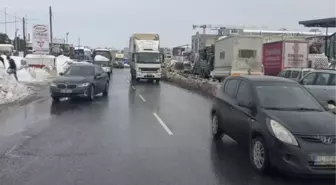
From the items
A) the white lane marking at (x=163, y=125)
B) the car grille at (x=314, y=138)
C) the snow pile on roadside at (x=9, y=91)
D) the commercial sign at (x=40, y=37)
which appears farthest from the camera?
the commercial sign at (x=40, y=37)

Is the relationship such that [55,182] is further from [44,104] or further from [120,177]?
[44,104]

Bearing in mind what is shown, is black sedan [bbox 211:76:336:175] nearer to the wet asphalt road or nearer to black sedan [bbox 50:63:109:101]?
the wet asphalt road

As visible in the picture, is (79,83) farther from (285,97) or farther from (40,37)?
(40,37)

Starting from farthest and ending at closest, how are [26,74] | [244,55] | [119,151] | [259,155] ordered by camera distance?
[26,74] → [244,55] → [119,151] → [259,155]

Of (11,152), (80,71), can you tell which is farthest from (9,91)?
(11,152)

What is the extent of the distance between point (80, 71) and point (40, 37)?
15.2 metres

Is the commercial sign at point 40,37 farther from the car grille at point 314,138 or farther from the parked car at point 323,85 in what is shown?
the car grille at point 314,138

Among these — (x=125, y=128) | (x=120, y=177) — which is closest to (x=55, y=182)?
(x=120, y=177)

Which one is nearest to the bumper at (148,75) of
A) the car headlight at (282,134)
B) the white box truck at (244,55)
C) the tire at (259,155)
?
the white box truck at (244,55)

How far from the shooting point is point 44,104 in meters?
17.0

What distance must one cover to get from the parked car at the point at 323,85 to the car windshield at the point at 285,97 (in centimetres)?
585

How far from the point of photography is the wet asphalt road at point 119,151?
641cm

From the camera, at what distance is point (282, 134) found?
6.40 metres

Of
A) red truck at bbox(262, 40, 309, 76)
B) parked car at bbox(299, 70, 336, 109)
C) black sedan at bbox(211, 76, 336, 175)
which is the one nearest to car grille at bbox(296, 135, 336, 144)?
black sedan at bbox(211, 76, 336, 175)
